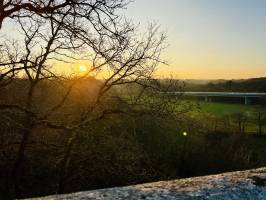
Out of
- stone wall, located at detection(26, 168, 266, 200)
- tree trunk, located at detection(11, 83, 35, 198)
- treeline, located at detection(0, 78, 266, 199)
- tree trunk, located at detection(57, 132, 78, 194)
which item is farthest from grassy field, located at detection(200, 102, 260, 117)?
stone wall, located at detection(26, 168, 266, 200)

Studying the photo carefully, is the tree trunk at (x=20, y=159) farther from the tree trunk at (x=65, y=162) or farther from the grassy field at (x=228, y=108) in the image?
the grassy field at (x=228, y=108)

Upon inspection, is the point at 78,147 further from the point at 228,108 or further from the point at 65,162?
the point at 228,108

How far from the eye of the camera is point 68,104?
18.7 meters

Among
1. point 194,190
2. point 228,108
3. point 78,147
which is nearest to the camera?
point 194,190

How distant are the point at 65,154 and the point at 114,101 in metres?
2.67

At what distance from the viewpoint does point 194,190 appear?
456 centimetres

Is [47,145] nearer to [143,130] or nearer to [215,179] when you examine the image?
[143,130]

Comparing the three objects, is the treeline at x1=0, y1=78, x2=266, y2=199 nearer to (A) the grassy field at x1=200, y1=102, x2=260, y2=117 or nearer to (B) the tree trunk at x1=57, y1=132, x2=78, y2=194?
(B) the tree trunk at x1=57, y1=132, x2=78, y2=194

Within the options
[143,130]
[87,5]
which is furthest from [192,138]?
[87,5]

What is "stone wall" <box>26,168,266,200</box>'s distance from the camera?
425 centimetres

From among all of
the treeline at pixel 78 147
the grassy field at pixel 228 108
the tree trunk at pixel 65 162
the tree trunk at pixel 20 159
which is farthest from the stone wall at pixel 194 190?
the grassy field at pixel 228 108

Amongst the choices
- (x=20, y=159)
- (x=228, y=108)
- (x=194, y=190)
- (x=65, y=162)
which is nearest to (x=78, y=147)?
(x=65, y=162)

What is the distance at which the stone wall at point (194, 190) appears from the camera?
14.0ft

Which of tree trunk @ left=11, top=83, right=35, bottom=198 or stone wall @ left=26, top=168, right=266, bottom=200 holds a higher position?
stone wall @ left=26, top=168, right=266, bottom=200
